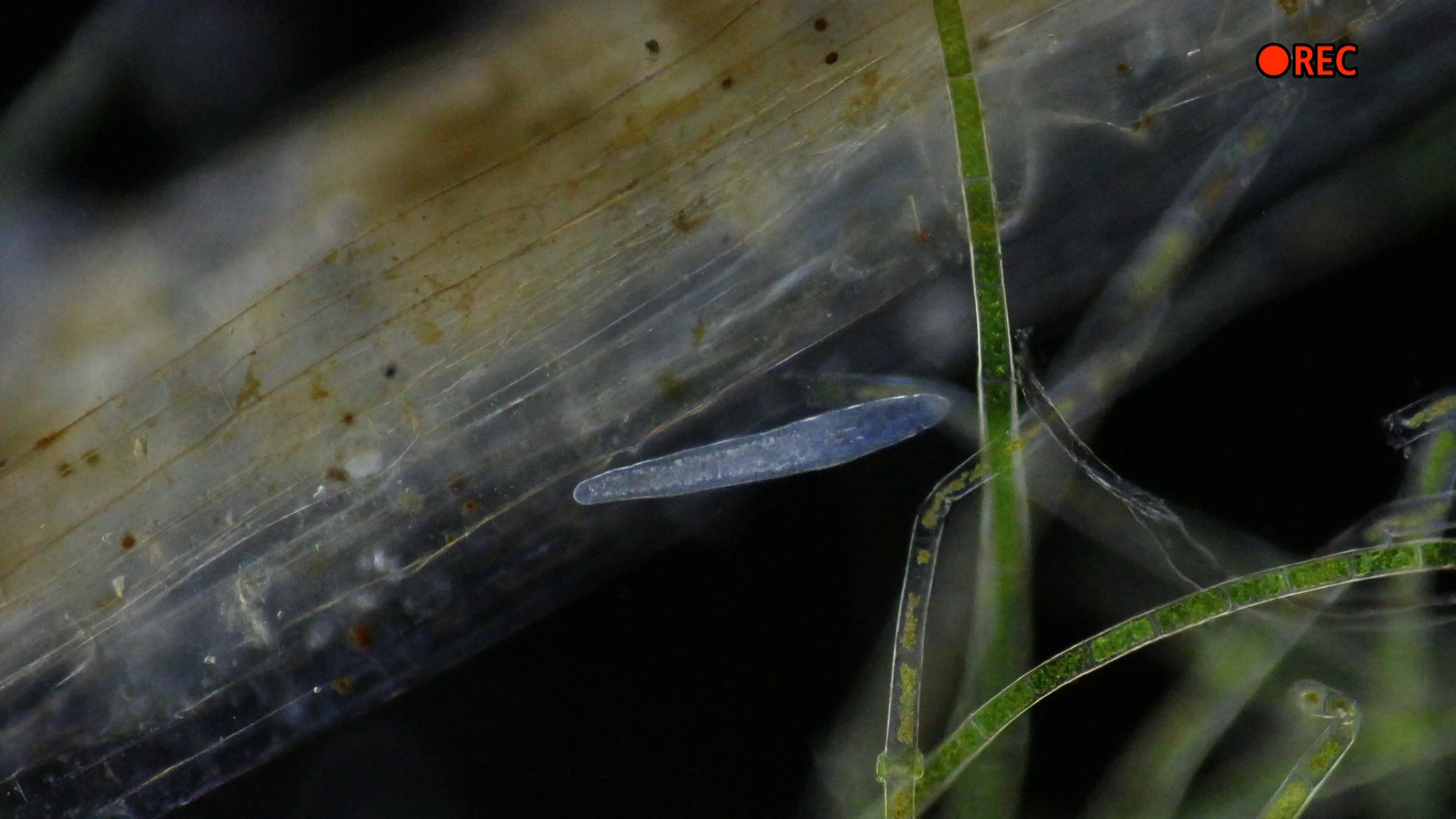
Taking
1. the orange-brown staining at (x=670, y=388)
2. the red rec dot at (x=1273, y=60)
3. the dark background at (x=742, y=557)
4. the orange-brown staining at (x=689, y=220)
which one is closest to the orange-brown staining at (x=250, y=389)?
the dark background at (x=742, y=557)

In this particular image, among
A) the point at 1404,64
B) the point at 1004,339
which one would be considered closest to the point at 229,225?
the point at 1004,339

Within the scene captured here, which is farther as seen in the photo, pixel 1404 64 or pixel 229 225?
pixel 229 225

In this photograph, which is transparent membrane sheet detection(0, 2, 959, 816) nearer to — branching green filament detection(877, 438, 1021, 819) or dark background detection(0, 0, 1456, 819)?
dark background detection(0, 0, 1456, 819)

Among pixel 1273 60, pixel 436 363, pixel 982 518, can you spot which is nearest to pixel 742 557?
pixel 982 518

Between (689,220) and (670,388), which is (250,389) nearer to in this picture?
(670,388)

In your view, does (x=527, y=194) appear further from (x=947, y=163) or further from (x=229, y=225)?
(x=947, y=163)
